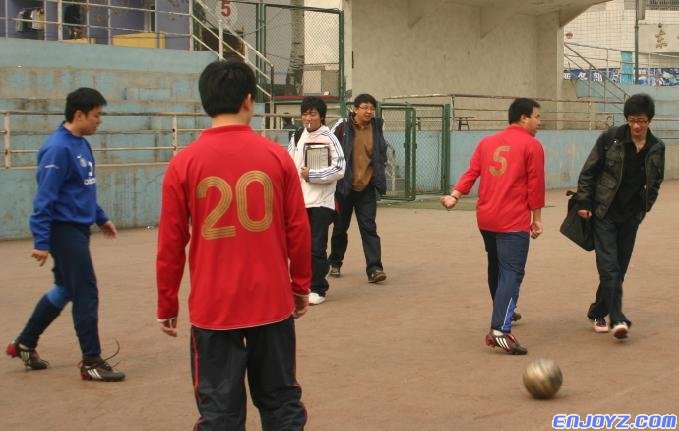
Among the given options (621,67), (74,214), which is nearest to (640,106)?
(74,214)

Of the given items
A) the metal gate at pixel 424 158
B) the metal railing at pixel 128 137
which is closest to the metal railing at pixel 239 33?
the metal gate at pixel 424 158

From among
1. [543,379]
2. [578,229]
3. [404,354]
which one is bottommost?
[404,354]

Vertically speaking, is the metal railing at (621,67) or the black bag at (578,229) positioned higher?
the metal railing at (621,67)

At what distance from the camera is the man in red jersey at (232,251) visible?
4008mm

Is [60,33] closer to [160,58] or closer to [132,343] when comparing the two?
[160,58]

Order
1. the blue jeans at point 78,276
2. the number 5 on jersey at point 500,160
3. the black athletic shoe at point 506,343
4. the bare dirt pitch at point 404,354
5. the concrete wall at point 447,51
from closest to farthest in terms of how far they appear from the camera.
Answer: the bare dirt pitch at point 404,354, the blue jeans at point 78,276, the black athletic shoe at point 506,343, the number 5 on jersey at point 500,160, the concrete wall at point 447,51

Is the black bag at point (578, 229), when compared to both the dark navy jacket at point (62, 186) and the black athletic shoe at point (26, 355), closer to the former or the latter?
the dark navy jacket at point (62, 186)

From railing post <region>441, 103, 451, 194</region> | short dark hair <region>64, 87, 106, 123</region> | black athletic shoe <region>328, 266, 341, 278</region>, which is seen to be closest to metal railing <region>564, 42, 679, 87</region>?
railing post <region>441, 103, 451, 194</region>

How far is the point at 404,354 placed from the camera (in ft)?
23.1

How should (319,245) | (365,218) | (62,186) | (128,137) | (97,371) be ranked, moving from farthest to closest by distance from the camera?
(128,137) < (365,218) < (319,245) < (97,371) < (62,186)

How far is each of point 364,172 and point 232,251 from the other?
603cm

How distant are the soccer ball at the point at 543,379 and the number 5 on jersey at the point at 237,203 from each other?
2299mm

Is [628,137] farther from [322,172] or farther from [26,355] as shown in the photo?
[26,355]

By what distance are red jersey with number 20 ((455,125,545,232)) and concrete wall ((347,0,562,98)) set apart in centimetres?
1745
